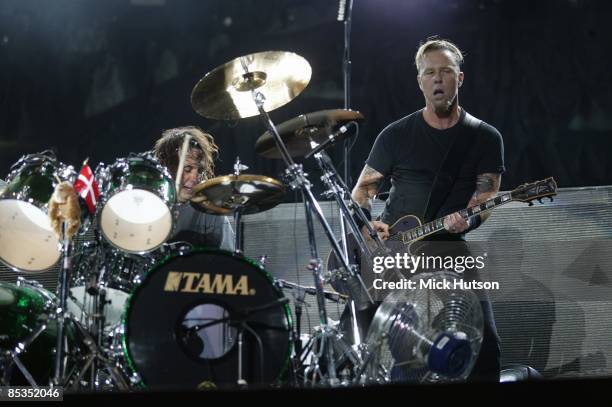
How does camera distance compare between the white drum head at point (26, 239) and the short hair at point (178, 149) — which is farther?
the short hair at point (178, 149)

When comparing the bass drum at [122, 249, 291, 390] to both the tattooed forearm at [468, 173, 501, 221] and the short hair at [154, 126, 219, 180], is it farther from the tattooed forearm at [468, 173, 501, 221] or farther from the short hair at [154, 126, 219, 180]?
the tattooed forearm at [468, 173, 501, 221]

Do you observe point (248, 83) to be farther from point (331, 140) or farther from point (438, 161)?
point (438, 161)

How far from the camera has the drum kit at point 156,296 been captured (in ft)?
9.72

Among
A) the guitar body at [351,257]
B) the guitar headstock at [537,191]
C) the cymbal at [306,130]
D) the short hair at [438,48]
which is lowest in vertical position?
the guitar body at [351,257]

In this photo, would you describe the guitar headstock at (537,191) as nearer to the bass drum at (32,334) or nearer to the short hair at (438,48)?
the short hair at (438,48)

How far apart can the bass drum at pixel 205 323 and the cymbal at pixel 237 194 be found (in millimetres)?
279

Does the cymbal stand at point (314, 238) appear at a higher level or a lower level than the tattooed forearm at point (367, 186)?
lower

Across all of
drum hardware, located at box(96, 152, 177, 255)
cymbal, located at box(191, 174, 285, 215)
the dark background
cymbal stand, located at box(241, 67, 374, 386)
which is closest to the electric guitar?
cymbal stand, located at box(241, 67, 374, 386)

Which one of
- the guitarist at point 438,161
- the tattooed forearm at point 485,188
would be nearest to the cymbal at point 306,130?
the guitarist at point 438,161

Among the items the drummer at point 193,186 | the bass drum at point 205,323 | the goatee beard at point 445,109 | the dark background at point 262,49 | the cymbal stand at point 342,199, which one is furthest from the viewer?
the dark background at point 262,49

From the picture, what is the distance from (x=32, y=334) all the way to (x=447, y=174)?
2302 mm

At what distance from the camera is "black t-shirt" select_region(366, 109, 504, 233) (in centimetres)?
423

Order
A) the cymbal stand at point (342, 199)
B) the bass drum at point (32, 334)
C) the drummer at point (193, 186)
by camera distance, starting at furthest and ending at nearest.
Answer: the drummer at point (193, 186) < the cymbal stand at point (342, 199) < the bass drum at point (32, 334)

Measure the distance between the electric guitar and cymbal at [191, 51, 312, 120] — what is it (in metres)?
0.82
